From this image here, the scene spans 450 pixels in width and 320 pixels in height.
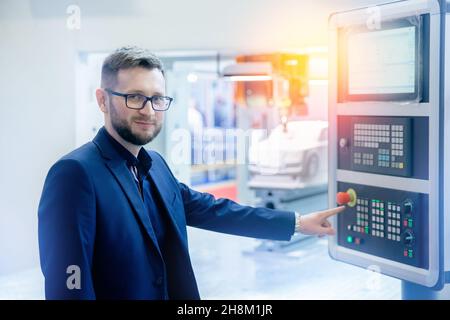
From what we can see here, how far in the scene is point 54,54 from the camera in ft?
8.36

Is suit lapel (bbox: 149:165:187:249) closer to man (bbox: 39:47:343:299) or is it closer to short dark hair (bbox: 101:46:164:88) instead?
man (bbox: 39:47:343:299)

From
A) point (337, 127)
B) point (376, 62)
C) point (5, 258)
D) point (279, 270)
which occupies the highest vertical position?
point (376, 62)

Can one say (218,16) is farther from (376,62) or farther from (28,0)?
(376,62)

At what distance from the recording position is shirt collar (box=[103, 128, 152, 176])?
1379mm

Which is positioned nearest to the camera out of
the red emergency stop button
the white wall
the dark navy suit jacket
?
the dark navy suit jacket

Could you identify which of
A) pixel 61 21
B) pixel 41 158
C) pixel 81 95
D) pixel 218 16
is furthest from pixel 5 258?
pixel 218 16

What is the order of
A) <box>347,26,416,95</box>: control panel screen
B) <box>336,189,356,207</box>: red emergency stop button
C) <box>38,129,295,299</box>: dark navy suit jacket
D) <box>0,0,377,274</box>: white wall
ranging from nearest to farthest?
<box>38,129,295,299</box>: dark navy suit jacket, <box>347,26,416,95</box>: control panel screen, <box>336,189,356,207</box>: red emergency stop button, <box>0,0,377,274</box>: white wall

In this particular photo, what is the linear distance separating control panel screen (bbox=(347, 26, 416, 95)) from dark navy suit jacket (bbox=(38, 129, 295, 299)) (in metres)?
0.58

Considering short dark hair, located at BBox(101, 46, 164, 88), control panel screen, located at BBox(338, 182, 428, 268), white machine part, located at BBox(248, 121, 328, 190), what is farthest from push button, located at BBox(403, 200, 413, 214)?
white machine part, located at BBox(248, 121, 328, 190)

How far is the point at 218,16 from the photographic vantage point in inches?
99.8

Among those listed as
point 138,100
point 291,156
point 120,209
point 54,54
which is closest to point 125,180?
point 120,209

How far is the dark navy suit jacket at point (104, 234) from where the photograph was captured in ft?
4.04

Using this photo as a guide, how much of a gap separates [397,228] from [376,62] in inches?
16.8

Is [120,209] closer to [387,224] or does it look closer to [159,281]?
[159,281]
